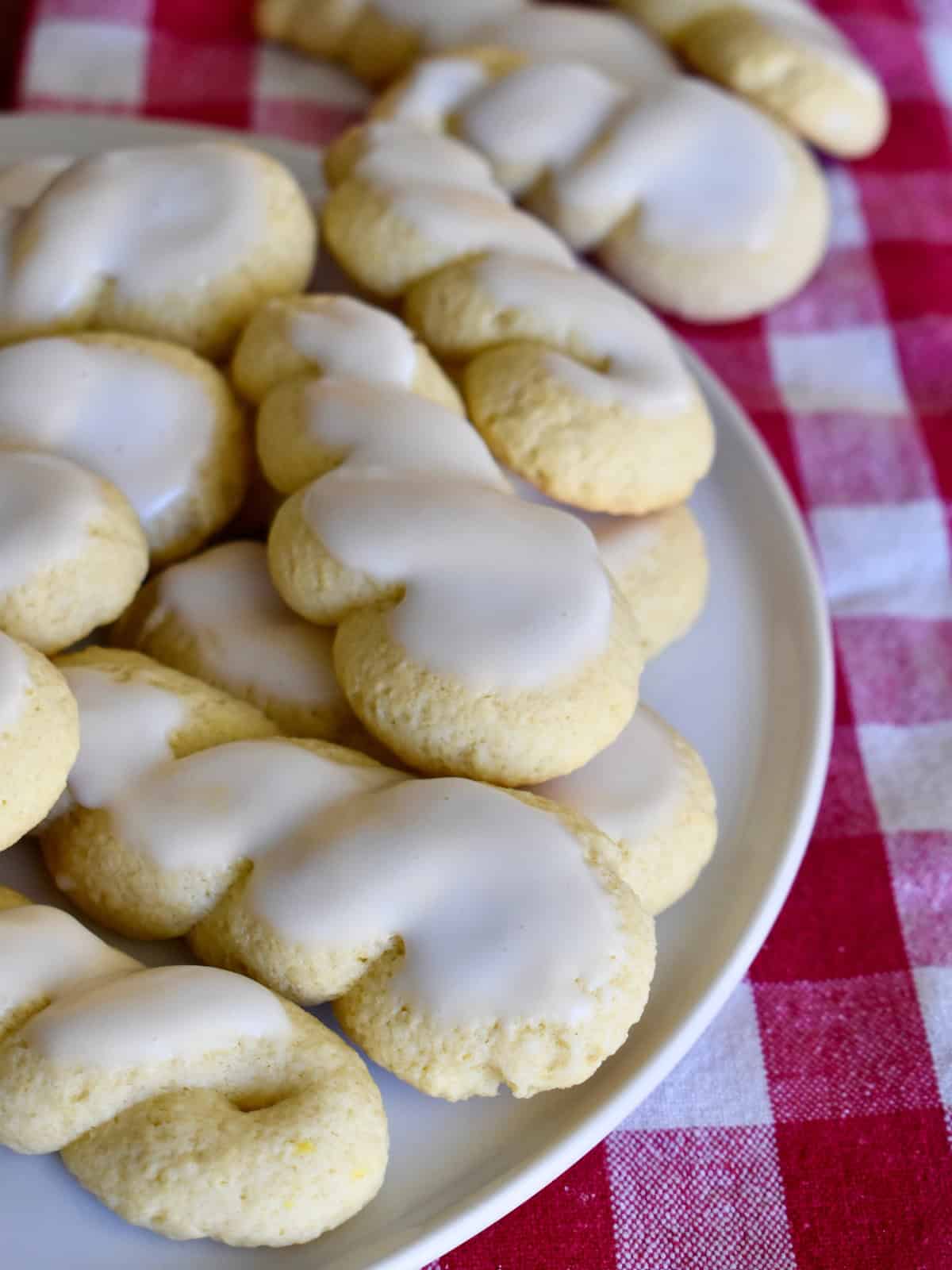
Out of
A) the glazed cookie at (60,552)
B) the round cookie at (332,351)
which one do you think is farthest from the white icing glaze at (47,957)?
the round cookie at (332,351)

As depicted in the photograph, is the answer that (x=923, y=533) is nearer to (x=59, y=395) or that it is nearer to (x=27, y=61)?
(x=59, y=395)

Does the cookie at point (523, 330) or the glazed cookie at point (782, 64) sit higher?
the cookie at point (523, 330)

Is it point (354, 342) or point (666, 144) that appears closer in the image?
point (354, 342)

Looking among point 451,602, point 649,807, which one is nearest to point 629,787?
point 649,807

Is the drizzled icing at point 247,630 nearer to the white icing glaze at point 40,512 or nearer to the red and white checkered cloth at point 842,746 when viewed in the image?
the white icing glaze at point 40,512

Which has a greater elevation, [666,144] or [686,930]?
[666,144]

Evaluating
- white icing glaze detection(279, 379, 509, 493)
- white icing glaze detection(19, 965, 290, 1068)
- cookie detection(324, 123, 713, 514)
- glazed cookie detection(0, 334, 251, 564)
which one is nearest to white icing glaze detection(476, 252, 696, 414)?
cookie detection(324, 123, 713, 514)

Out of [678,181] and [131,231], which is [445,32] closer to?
[678,181]
